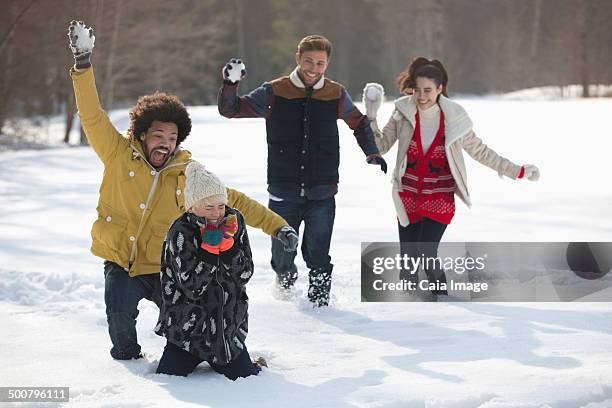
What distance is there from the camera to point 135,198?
4.29 m

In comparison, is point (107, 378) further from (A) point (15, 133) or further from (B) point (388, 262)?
(A) point (15, 133)

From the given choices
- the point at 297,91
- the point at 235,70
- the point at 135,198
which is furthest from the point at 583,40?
the point at 135,198

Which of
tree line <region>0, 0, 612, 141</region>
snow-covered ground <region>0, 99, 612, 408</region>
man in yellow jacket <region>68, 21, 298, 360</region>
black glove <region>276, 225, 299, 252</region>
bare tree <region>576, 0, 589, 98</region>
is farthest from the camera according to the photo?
tree line <region>0, 0, 612, 141</region>

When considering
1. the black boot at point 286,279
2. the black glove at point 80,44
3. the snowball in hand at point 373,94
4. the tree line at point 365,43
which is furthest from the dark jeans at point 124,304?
the tree line at point 365,43

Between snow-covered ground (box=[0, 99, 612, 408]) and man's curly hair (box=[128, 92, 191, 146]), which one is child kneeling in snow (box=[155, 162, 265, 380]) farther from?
man's curly hair (box=[128, 92, 191, 146])

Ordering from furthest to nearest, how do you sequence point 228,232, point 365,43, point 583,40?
1. point 365,43
2. point 583,40
3. point 228,232

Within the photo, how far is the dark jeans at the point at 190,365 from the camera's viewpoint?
12.7ft

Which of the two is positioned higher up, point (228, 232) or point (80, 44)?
point (80, 44)

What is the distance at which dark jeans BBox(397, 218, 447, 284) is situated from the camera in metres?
5.59

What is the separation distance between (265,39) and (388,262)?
38673 mm

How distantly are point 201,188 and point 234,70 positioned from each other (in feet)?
4.68

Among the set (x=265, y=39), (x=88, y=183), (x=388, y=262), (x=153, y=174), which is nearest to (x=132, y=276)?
(x=153, y=174)

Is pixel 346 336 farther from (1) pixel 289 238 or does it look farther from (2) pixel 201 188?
(2) pixel 201 188

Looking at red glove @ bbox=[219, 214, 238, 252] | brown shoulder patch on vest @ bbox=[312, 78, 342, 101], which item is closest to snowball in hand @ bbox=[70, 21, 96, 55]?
red glove @ bbox=[219, 214, 238, 252]
